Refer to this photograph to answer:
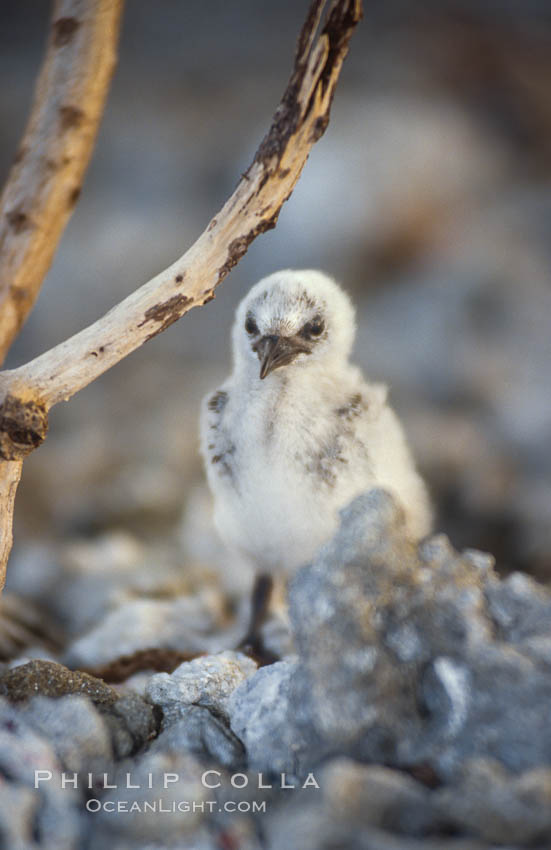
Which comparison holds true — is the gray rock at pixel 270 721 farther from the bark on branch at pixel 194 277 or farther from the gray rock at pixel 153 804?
the bark on branch at pixel 194 277

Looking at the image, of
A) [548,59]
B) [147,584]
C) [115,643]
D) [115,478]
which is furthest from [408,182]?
[115,643]

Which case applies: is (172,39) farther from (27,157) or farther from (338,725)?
(338,725)

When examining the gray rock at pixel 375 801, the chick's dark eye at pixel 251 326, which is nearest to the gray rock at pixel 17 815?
the gray rock at pixel 375 801

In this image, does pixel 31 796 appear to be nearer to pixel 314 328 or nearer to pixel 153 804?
pixel 153 804

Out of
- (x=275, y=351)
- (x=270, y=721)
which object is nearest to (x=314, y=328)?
(x=275, y=351)

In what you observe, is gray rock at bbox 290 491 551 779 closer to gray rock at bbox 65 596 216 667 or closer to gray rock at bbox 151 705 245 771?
gray rock at bbox 151 705 245 771

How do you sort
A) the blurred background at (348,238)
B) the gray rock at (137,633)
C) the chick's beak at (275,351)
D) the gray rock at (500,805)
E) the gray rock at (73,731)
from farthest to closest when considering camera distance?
the blurred background at (348,238), the gray rock at (137,633), the chick's beak at (275,351), the gray rock at (73,731), the gray rock at (500,805)

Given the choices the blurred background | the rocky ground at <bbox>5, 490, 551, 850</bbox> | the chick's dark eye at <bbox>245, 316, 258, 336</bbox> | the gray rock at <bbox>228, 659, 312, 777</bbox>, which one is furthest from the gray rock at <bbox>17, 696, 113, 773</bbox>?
the blurred background
